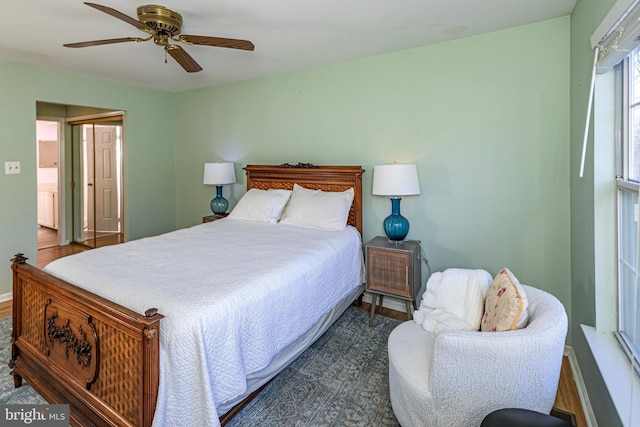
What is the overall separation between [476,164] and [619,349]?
1.57 metres

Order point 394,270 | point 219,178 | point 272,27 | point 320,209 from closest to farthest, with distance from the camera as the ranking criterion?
point 272,27, point 394,270, point 320,209, point 219,178

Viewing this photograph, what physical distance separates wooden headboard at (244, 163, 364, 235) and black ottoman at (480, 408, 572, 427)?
216 centimetres

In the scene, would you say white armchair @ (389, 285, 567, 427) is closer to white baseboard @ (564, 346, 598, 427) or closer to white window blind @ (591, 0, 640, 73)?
white baseboard @ (564, 346, 598, 427)

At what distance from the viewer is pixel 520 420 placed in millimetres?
1099

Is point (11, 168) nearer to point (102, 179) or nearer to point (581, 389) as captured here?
point (102, 179)

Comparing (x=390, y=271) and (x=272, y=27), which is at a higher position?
(x=272, y=27)

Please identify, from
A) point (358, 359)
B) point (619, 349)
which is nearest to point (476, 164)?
point (619, 349)

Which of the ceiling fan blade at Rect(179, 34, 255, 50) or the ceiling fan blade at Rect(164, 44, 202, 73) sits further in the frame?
the ceiling fan blade at Rect(164, 44, 202, 73)

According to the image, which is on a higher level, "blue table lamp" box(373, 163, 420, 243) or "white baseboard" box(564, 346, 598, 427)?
"blue table lamp" box(373, 163, 420, 243)

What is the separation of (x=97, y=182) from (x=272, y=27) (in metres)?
4.47

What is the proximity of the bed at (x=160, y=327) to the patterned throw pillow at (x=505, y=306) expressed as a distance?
3.40ft

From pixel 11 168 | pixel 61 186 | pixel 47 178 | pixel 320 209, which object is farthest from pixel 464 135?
pixel 47 178

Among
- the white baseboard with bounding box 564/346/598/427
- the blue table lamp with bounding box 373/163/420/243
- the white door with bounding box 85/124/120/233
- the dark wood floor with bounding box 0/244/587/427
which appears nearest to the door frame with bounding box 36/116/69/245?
the white door with bounding box 85/124/120/233

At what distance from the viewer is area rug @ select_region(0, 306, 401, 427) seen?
5.81 feet
